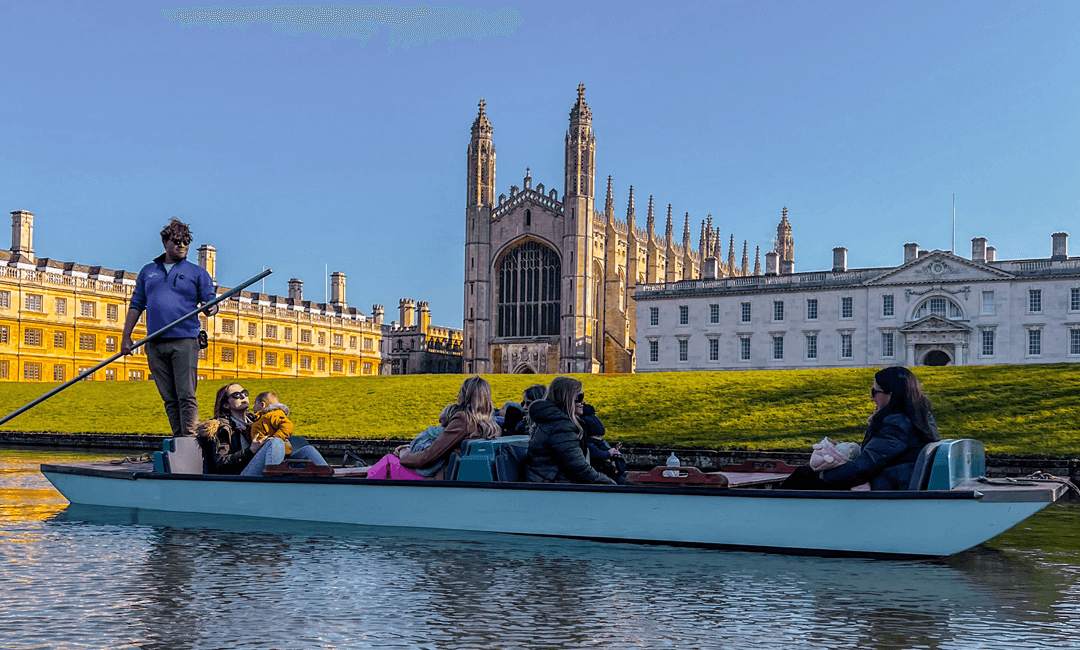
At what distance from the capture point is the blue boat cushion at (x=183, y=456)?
476 inches

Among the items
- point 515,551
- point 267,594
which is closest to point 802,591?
point 515,551

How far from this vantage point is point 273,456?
1168cm

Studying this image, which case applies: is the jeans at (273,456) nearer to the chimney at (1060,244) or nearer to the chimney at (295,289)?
the chimney at (1060,244)

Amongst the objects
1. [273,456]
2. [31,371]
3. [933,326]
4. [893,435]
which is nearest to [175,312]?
[273,456]

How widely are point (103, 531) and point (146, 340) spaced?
2.04 metres

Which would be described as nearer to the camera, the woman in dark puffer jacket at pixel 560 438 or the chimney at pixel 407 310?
the woman in dark puffer jacket at pixel 560 438

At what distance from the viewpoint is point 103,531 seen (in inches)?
423

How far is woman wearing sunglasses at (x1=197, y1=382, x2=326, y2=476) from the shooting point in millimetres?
11703

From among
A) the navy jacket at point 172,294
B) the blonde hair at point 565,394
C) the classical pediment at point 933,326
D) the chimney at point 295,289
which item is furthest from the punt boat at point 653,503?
the chimney at point 295,289

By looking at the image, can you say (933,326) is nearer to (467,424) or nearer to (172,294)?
(467,424)

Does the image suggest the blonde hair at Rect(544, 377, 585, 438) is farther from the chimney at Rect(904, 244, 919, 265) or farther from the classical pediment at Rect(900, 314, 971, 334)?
the chimney at Rect(904, 244, 919, 265)

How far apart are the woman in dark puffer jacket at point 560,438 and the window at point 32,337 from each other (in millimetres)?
66222

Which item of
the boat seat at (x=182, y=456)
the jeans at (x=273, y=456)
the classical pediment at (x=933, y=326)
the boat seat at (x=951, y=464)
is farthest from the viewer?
the classical pediment at (x=933, y=326)

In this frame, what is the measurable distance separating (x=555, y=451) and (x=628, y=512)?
2.92 feet
